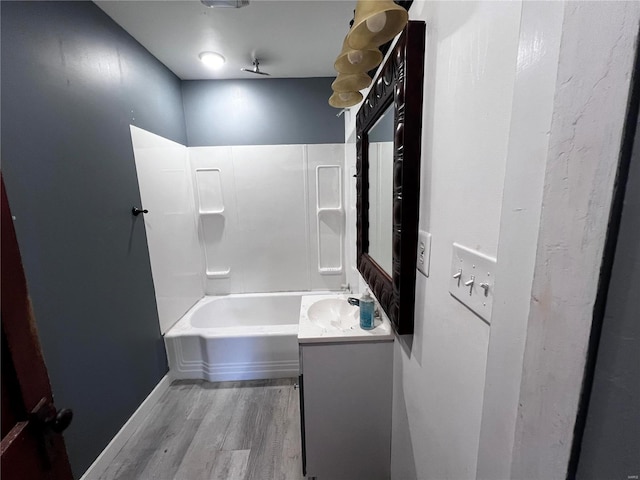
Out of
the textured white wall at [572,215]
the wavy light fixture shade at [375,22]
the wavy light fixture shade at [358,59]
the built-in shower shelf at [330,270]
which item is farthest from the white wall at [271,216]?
the textured white wall at [572,215]

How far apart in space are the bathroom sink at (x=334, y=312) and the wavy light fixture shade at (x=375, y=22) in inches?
47.7

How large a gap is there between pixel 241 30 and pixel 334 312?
1843 millimetres

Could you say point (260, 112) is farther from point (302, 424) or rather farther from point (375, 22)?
point (302, 424)

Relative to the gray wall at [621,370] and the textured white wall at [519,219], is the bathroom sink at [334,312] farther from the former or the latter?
the gray wall at [621,370]

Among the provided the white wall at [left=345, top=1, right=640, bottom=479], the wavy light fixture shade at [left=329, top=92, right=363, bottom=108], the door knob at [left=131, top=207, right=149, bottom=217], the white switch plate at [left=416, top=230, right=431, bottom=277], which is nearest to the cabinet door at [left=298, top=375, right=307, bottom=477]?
the white wall at [left=345, top=1, right=640, bottom=479]

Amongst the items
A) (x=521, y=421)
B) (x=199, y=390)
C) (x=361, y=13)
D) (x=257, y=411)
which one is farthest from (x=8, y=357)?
(x=199, y=390)

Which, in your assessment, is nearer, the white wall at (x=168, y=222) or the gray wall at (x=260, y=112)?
the white wall at (x=168, y=222)

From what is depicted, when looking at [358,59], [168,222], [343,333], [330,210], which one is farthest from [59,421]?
[330,210]

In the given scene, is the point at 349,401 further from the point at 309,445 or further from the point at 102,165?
the point at 102,165

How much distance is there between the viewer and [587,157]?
27 cm

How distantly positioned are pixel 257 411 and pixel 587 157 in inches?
79.4

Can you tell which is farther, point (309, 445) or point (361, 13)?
point (309, 445)

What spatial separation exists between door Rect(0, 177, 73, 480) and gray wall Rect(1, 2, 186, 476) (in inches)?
28.4

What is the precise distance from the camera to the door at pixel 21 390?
0.45m
